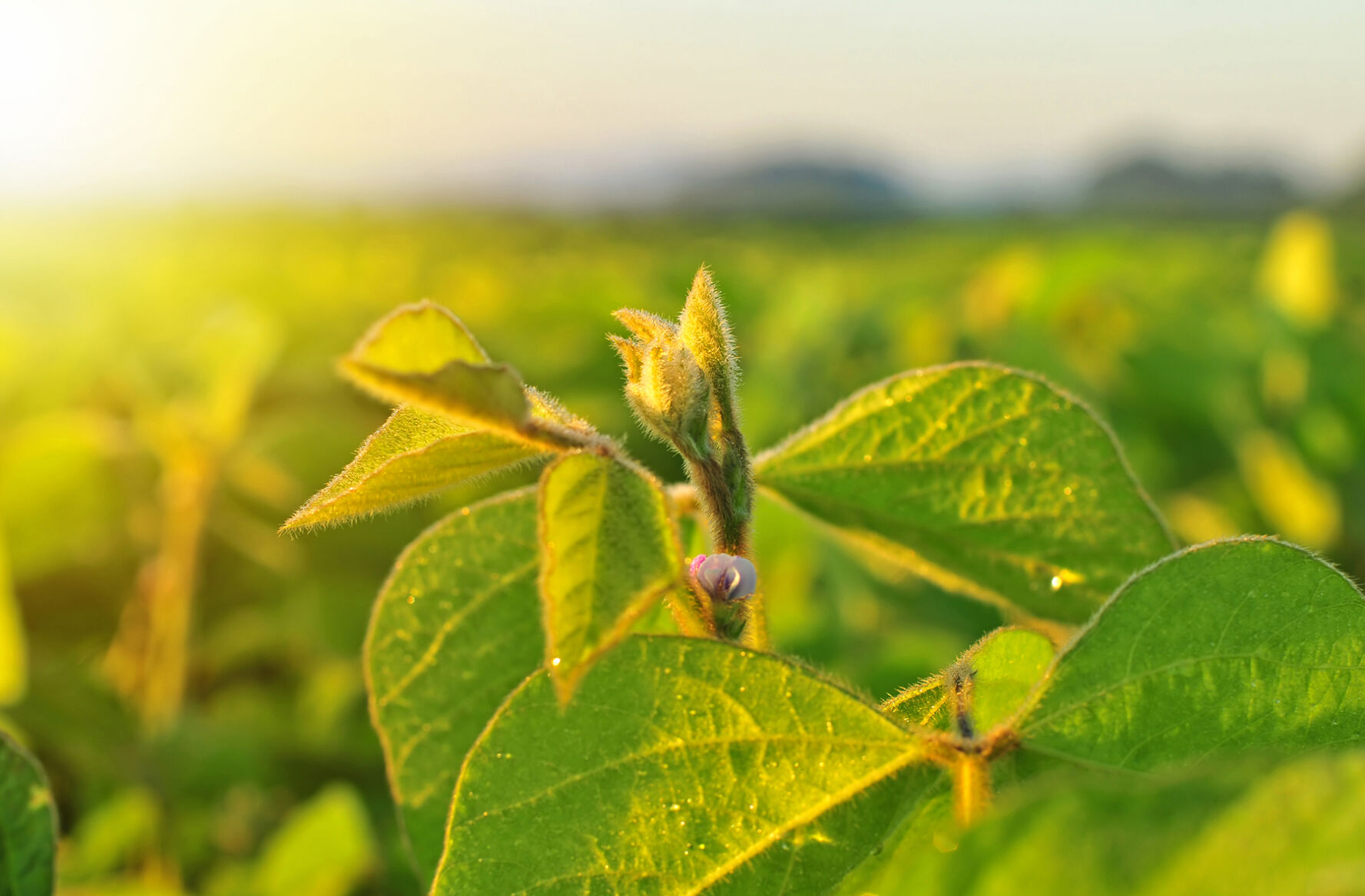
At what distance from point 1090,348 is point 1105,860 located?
11.2ft

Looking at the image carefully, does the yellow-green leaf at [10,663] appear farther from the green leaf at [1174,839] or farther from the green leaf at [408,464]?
the green leaf at [1174,839]

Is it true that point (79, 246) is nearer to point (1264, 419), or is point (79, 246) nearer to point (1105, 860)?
point (1264, 419)

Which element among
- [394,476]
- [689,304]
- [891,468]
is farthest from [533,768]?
[891,468]

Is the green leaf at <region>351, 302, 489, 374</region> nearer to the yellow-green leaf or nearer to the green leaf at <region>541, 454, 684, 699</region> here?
the green leaf at <region>541, 454, 684, 699</region>

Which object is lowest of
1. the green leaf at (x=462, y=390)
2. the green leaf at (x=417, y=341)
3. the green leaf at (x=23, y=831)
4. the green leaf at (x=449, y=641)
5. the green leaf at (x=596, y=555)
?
the green leaf at (x=23, y=831)

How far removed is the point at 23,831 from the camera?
68 centimetres

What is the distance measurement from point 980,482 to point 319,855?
0.89 meters

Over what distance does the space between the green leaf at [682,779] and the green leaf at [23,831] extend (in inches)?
13.6

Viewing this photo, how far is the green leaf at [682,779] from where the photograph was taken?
49 cm

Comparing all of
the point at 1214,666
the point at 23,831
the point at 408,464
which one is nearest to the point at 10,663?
the point at 23,831

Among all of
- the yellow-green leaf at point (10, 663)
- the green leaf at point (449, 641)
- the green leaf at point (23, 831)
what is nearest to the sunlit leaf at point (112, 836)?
the yellow-green leaf at point (10, 663)

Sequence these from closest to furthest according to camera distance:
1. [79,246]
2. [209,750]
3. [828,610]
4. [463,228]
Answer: [209,750], [828,610], [79,246], [463,228]

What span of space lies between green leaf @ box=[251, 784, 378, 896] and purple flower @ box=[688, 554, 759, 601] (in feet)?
2.90

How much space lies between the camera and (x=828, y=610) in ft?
6.68
